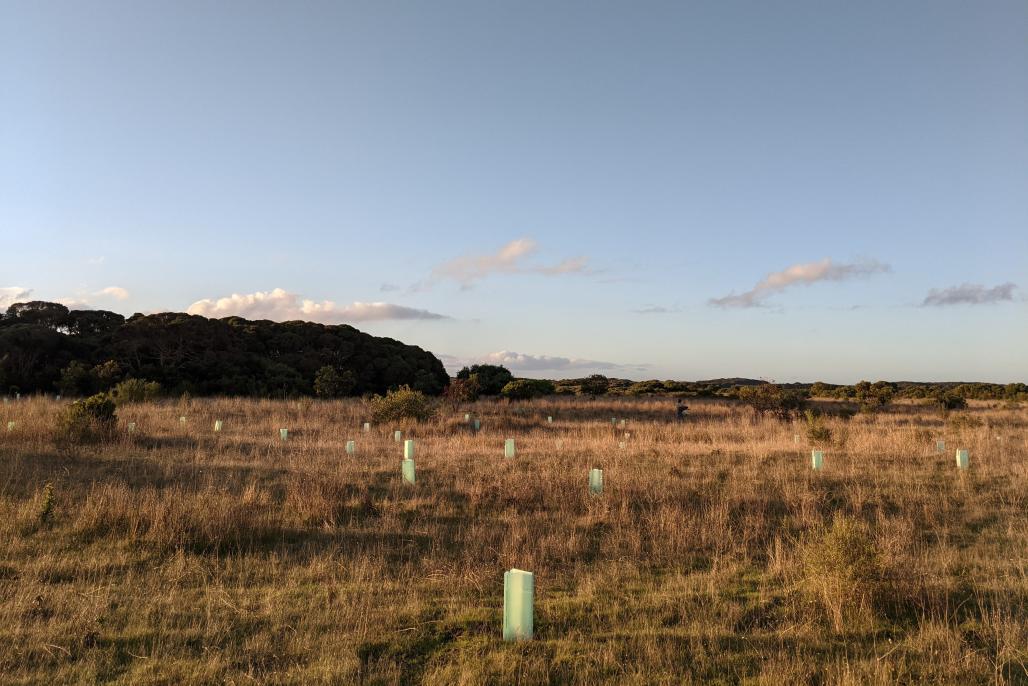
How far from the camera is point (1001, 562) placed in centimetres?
668

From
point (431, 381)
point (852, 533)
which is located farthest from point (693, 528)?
point (431, 381)

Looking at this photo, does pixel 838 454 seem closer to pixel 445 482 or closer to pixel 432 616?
pixel 445 482

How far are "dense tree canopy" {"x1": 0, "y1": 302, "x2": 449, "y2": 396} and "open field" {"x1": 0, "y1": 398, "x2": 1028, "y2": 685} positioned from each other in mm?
24698

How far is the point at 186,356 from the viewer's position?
38.7 m

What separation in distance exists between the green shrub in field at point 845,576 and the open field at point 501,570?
2 centimetres

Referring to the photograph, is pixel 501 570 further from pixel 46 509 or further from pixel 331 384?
pixel 331 384

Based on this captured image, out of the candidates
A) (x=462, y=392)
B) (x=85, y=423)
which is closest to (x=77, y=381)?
(x=462, y=392)

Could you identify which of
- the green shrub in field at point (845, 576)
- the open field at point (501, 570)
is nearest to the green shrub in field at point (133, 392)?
the open field at point (501, 570)

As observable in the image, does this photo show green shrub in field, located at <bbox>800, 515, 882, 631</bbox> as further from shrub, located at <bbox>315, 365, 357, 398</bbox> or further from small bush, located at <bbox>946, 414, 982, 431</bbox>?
shrub, located at <bbox>315, 365, 357, 398</bbox>

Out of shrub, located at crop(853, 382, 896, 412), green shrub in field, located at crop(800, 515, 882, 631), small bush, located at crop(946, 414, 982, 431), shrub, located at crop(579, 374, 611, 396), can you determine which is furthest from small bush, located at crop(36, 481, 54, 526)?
shrub, located at crop(579, 374, 611, 396)

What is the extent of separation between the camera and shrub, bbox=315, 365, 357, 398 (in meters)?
34.8

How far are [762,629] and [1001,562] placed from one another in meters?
3.80

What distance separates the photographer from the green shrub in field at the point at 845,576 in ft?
16.8

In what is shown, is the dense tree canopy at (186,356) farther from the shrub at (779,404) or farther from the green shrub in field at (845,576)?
the green shrub in field at (845,576)
